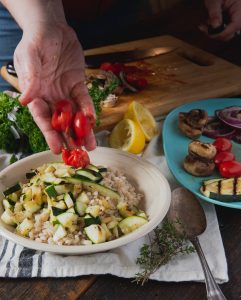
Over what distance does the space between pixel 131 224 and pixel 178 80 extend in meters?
1.19

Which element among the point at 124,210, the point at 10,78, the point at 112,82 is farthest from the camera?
the point at 10,78

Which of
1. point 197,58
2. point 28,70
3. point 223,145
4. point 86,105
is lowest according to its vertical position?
point 197,58

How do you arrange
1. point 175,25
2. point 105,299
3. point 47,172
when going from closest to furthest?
point 105,299 → point 47,172 → point 175,25

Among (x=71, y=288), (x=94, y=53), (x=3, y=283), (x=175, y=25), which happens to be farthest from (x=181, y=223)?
(x=175, y=25)

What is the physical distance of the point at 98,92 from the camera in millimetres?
1873

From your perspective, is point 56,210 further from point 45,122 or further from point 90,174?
point 45,122

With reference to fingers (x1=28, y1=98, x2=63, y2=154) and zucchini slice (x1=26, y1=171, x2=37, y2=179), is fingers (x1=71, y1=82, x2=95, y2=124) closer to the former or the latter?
fingers (x1=28, y1=98, x2=63, y2=154)

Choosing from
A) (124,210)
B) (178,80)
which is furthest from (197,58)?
(124,210)

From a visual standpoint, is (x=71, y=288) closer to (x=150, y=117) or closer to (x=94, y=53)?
(x=150, y=117)

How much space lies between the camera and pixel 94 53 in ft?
8.27

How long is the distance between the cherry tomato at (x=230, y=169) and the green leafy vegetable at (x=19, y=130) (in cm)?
67

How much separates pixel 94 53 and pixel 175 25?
1107mm

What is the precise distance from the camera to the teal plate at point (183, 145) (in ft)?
4.85

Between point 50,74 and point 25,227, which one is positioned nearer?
point 25,227
